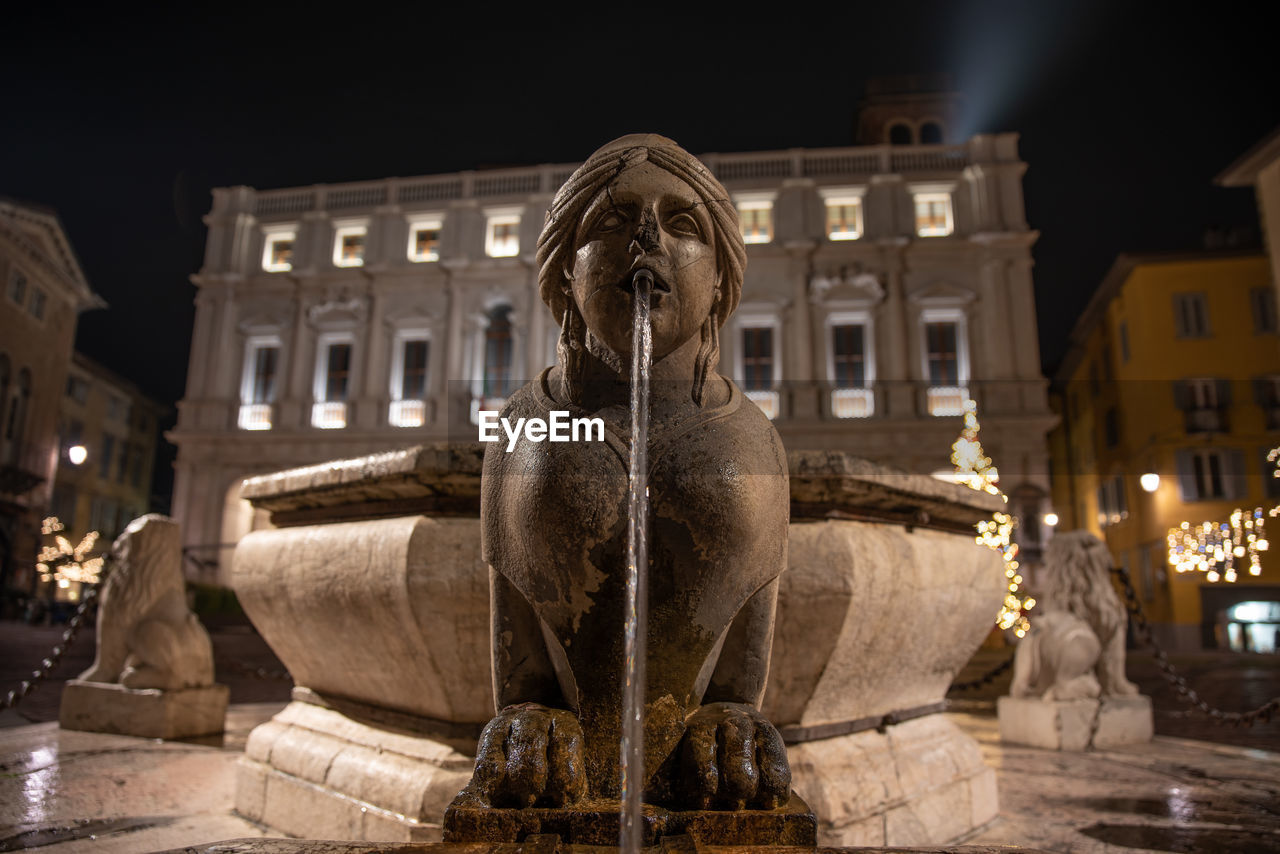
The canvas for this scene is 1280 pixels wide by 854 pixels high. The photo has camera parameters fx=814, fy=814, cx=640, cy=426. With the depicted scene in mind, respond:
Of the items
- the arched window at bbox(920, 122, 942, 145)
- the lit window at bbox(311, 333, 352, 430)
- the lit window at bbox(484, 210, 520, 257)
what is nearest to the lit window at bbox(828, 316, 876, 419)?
the lit window at bbox(484, 210, 520, 257)

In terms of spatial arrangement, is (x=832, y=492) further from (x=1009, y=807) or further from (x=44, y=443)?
(x=44, y=443)

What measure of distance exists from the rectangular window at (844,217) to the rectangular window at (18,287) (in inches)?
915

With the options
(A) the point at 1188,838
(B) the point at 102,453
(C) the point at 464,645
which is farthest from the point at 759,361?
(B) the point at 102,453

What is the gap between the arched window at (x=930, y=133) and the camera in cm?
2852

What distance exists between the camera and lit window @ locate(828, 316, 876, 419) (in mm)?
21109

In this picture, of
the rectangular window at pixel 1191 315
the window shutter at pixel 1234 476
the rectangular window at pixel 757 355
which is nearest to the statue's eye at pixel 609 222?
the rectangular window at pixel 757 355

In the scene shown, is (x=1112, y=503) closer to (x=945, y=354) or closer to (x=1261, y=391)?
(x=1261, y=391)

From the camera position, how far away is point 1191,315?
72.8 ft

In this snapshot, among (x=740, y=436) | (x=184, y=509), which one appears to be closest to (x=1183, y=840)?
(x=740, y=436)

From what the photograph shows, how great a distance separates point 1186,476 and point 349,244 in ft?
80.3

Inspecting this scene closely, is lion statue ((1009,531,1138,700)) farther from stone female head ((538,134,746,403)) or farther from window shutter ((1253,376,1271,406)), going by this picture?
window shutter ((1253,376,1271,406))

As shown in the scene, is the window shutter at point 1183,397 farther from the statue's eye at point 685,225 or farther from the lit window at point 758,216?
the statue's eye at point 685,225

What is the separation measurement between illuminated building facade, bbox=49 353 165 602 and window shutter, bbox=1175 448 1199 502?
112 ft

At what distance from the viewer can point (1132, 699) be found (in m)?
4.99
